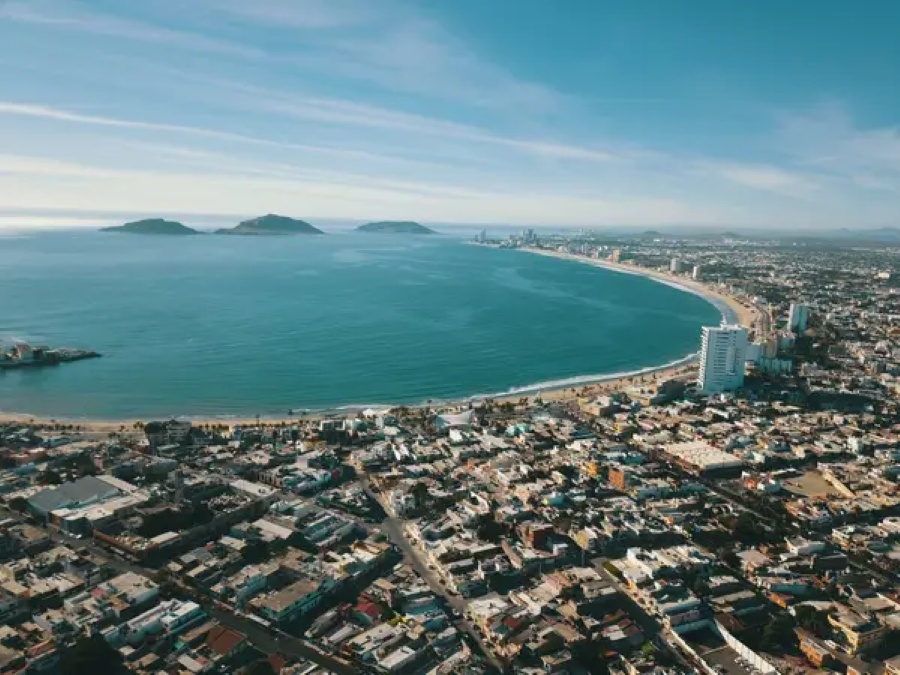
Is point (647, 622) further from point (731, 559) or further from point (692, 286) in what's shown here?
point (692, 286)

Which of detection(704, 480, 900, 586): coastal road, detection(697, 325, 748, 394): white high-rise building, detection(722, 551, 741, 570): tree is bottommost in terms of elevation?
detection(704, 480, 900, 586): coastal road

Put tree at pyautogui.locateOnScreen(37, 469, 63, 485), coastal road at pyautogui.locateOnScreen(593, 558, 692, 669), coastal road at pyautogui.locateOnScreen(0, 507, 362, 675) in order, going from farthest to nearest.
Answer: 1. tree at pyautogui.locateOnScreen(37, 469, 63, 485)
2. coastal road at pyautogui.locateOnScreen(593, 558, 692, 669)
3. coastal road at pyautogui.locateOnScreen(0, 507, 362, 675)

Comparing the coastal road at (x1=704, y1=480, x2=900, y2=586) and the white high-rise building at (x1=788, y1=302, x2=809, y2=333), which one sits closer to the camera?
the coastal road at (x1=704, y1=480, x2=900, y2=586)

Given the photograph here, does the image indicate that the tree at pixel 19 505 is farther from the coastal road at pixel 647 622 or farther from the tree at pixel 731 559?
the tree at pixel 731 559

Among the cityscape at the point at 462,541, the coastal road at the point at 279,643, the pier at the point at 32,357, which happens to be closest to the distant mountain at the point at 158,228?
the pier at the point at 32,357

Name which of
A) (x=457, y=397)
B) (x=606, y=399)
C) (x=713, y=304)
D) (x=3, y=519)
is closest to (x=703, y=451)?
(x=606, y=399)

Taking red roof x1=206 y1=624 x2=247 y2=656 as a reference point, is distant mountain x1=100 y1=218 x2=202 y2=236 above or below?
above

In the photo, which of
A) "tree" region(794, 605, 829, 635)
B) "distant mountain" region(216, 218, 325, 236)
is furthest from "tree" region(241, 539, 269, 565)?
"distant mountain" region(216, 218, 325, 236)

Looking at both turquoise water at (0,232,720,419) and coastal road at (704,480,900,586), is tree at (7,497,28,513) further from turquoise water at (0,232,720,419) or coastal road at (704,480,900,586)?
coastal road at (704,480,900,586)

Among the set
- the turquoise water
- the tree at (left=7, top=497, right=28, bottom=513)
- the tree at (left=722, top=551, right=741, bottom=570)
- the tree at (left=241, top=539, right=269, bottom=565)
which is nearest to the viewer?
the tree at (left=241, top=539, right=269, bottom=565)
